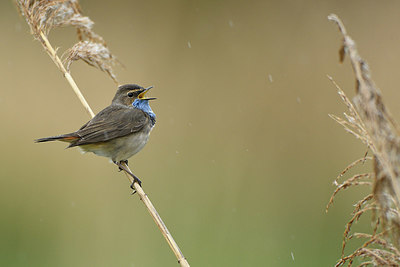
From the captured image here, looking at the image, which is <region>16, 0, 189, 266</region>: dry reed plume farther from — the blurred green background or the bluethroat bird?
the blurred green background

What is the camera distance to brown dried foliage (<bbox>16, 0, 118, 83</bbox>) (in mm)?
2691

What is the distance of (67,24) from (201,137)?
2.48 metres

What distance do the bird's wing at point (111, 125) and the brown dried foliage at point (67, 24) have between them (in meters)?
0.62

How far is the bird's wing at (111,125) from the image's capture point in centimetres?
334

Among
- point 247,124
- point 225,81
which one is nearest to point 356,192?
point 247,124

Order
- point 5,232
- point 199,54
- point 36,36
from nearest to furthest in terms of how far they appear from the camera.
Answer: point 36,36
point 5,232
point 199,54

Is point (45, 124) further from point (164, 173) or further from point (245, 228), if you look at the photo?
point (245, 228)

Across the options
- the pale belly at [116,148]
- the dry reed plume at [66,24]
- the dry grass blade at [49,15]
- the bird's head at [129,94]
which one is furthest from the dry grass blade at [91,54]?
the bird's head at [129,94]

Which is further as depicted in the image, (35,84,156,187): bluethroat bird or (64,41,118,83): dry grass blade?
(35,84,156,187): bluethroat bird

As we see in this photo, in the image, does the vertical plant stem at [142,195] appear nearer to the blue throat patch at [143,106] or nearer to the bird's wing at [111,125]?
the bird's wing at [111,125]

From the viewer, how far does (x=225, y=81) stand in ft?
17.5

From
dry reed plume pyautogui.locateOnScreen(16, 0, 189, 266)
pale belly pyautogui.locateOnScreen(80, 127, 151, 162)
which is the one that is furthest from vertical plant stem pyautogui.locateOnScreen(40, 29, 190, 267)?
pale belly pyautogui.locateOnScreen(80, 127, 151, 162)

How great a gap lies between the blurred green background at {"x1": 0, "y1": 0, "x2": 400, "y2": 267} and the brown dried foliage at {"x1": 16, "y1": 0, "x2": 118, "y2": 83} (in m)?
1.97

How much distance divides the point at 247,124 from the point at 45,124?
1.89m
